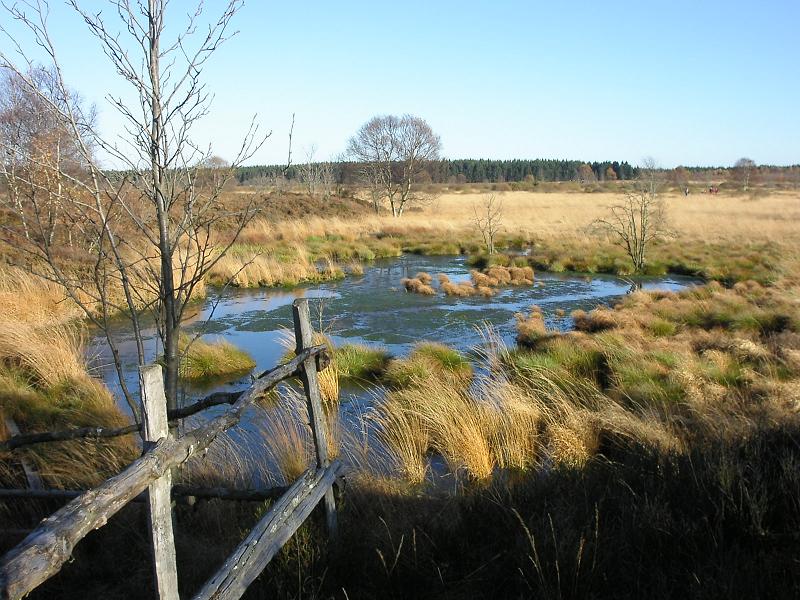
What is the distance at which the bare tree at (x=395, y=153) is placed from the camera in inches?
1503

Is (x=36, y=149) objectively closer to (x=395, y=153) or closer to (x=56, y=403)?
(x=56, y=403)

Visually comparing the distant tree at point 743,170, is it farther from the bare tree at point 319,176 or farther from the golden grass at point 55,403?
the golden grass at point 55,403

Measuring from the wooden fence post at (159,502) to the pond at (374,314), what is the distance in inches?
175

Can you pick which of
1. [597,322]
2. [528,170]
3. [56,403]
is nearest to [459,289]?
[597,322]

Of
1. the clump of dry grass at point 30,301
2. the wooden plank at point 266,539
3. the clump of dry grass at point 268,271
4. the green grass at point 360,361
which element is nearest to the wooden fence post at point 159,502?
the wooden plank at point 266,539

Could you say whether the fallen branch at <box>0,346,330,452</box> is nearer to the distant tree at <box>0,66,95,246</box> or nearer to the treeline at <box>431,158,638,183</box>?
the distant tree at <box>0,66,95,246</box>

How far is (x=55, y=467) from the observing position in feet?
16.9

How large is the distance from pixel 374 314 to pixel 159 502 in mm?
11201

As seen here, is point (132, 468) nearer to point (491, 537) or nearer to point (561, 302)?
point (491, 537)

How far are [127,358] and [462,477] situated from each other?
6483 millimetres

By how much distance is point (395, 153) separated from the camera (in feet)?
126

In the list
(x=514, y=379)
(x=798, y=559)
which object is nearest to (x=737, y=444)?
(x=798, y=559)

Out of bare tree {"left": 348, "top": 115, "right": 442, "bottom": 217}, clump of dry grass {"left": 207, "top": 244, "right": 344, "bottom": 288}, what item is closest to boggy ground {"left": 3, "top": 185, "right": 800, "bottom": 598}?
clump of dry grass {"left": 207, "top": 244, "right": 344, "bottom": 288}

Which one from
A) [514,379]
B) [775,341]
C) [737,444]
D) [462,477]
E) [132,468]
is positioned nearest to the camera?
[132,468]
